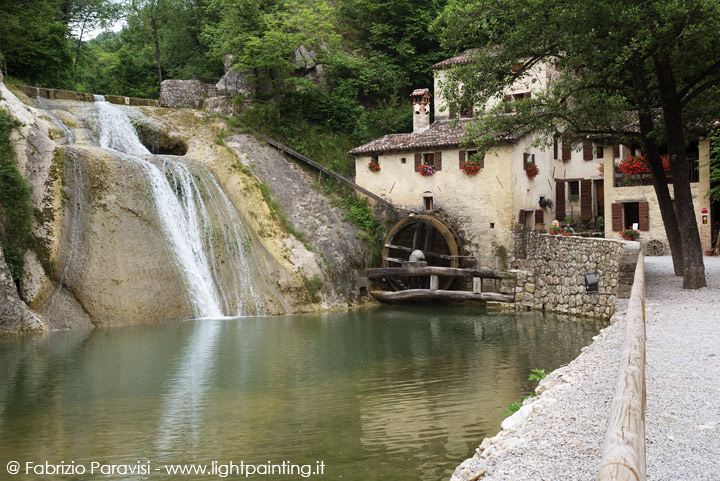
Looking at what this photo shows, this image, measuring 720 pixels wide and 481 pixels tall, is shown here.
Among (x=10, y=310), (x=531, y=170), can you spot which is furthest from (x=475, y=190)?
(x=10, y=310)

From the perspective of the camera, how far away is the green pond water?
6.95 metres

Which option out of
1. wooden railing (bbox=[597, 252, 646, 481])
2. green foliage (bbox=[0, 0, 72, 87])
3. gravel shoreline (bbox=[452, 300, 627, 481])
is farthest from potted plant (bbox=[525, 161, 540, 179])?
wooden railing (bbox=[597, 252, 646, 481])

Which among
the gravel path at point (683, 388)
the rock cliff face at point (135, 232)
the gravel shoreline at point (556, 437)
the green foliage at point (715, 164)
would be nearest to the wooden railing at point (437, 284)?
the rock cliff face at point (135, 232)

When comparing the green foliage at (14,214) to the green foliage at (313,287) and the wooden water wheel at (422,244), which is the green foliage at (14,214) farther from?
the wooden water wheel at (422,244)

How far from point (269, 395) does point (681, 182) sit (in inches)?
408

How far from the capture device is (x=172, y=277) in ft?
63.0

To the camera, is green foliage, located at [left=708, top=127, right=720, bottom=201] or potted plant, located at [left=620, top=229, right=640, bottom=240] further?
potted plant, located at [left=620, top=229, right=640, bottom=240]

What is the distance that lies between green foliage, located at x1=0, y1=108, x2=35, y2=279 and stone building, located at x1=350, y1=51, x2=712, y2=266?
1423cm

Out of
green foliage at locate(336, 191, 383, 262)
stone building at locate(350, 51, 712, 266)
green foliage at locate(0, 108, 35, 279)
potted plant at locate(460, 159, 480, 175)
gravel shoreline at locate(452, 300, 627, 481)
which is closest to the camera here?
gravel shoreline at locate(452, 300, 627, 481)

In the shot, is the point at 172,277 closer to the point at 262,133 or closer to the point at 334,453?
the point at 262,133

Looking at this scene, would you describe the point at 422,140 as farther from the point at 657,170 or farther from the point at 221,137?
the point at 657,170

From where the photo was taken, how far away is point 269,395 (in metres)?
9.67

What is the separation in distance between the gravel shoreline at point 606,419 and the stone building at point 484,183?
15.2 m

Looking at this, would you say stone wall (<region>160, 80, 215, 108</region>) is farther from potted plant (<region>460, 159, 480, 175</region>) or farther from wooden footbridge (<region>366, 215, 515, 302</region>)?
potted plant (<region>460, 159, 480, 175</region>)
